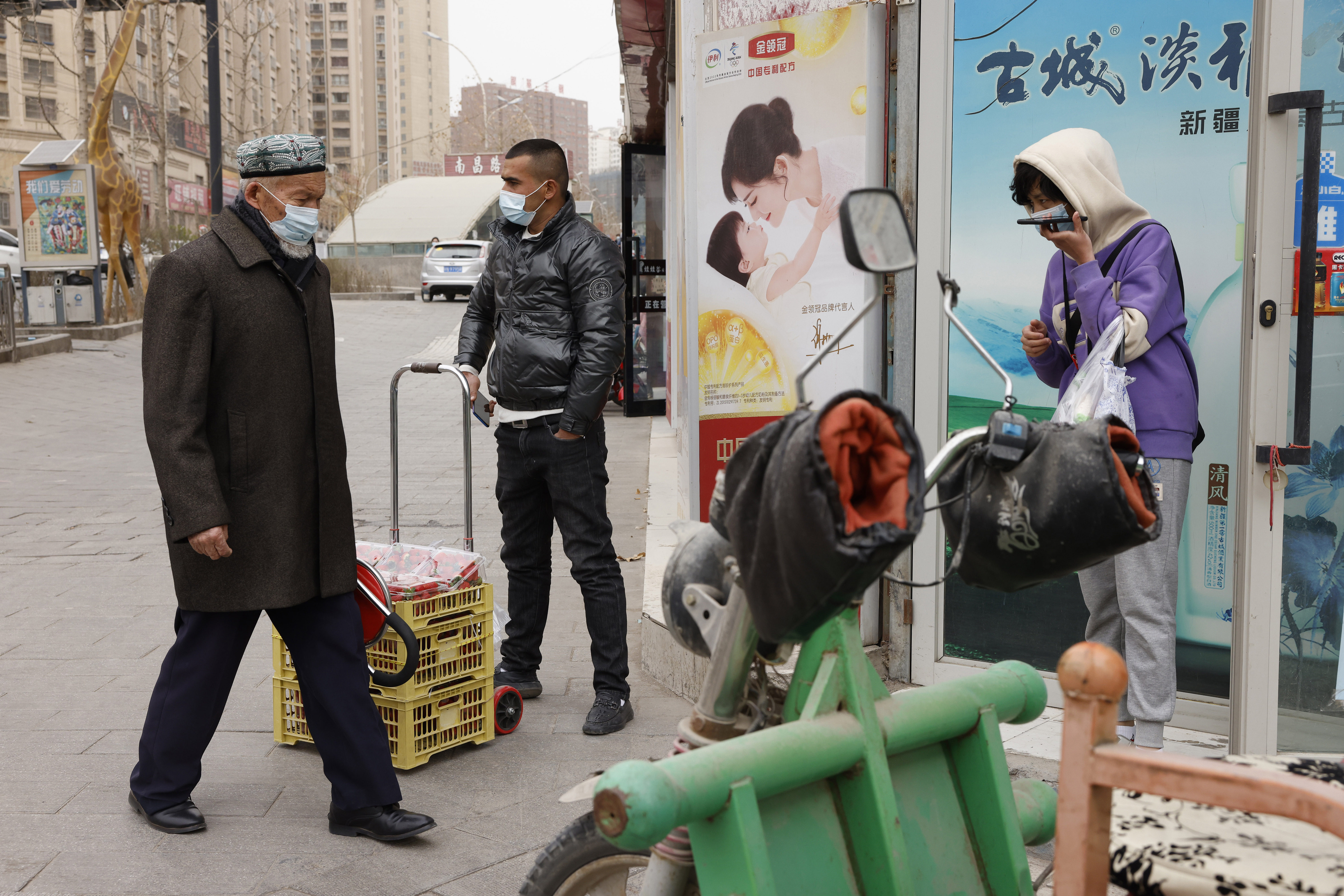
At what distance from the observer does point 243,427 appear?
3.40 m

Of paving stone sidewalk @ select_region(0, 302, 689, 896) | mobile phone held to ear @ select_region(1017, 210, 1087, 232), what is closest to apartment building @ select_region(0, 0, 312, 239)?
paving stone sidewalk @ select_region(0, 302, 689, 896)

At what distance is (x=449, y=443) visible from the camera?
12180 mm

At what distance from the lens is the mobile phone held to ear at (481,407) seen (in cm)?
440

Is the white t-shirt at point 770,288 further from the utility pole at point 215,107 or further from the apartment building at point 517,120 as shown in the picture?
the apartment building at point 517,120

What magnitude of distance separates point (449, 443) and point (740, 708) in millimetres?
10477

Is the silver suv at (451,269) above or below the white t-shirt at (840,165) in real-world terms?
above

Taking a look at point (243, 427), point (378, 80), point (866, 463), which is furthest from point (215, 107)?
point (378, 80)

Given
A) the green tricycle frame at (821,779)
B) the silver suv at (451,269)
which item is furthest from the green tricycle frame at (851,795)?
the silver suv at (451,269)

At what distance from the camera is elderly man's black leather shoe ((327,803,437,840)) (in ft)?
11.2

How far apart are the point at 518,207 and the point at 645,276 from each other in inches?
300

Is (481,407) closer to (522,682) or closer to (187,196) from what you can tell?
(522,682)

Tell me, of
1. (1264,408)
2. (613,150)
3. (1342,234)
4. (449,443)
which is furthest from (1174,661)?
(613,150)

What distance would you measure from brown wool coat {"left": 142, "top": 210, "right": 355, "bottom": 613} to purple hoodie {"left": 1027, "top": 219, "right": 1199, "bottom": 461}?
86.0 inches

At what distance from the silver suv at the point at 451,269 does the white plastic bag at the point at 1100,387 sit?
89.4ft
